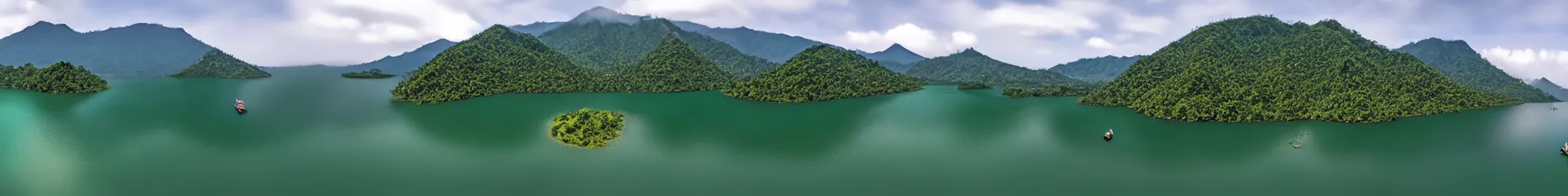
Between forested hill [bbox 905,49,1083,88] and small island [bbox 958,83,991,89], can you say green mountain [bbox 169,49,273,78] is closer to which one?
small island [bbox 958,83,991,89]

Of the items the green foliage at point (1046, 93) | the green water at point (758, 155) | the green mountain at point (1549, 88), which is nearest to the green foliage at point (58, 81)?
the green water at point (758, 155)

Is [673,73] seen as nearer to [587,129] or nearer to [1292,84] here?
[587,129]

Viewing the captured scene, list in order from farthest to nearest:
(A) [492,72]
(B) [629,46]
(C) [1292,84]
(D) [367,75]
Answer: (B) [629,46], (D) [367,75], (A) [492,72], (C) [1292,84]

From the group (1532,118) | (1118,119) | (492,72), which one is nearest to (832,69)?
(1118,119)

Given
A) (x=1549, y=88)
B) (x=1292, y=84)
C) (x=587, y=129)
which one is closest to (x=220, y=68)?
(x=587, y=129)

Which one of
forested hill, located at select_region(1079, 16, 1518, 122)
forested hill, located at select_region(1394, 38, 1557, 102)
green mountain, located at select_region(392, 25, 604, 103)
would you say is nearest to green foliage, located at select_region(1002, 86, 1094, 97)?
forested hill, located at select_region(1079, 16, 1518, 122)

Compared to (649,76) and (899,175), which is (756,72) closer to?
(649,76)
